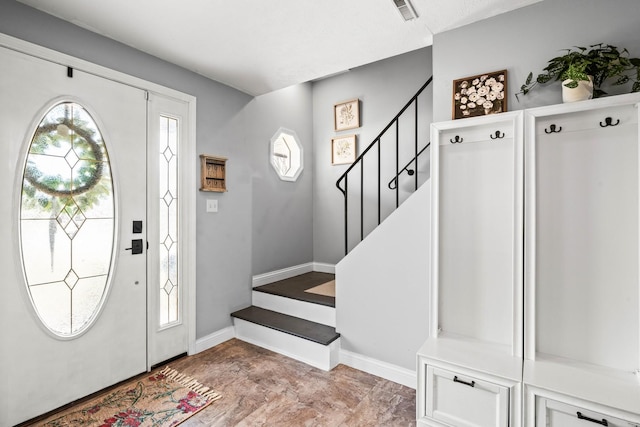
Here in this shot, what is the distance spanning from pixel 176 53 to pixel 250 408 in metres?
2.75

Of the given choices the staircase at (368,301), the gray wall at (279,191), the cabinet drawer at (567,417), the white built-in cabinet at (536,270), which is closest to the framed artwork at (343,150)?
the staircase at (368,301)

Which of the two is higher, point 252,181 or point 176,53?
point 176,53

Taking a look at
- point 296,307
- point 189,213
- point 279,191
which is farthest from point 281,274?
point 189,213

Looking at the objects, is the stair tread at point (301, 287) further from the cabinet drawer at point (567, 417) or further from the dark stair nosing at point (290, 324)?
the cabinet drawer at point (567, 417)

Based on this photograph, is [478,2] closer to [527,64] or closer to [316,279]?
[527,64]

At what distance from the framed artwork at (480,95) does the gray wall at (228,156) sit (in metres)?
2.18

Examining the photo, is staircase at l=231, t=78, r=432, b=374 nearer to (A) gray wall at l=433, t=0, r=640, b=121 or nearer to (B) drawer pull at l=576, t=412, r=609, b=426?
(A) gray wall at l=433, t=0, r=640, b=121

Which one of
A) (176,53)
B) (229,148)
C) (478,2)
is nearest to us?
(478,2)

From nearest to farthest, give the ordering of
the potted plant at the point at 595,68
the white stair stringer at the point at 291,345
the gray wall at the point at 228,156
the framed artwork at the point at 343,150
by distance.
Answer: the potted plant at the point at 595,68
the gray wall at the point at 228,156
the white stair stringer at the point at 291,345
the framed artwork at the point at 343,150

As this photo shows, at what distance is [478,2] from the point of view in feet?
6.32

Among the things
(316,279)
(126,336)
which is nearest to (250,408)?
(126,336)

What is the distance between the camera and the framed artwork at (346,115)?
13.3ft

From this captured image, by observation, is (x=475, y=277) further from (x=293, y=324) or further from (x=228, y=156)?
(x=228, y=156)

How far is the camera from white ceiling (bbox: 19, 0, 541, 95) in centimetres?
195
